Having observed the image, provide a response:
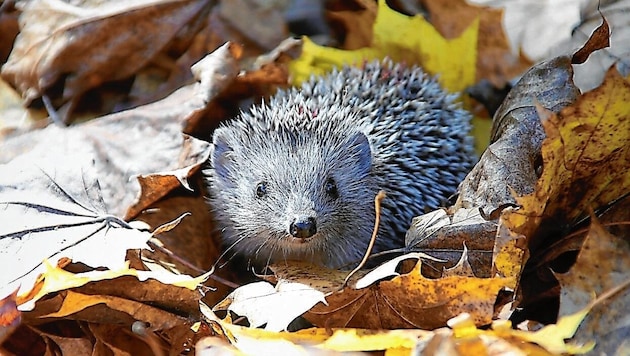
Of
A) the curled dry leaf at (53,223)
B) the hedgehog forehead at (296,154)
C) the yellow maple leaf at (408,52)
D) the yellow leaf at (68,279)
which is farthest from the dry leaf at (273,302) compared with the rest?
the yellow maple leaf at (408,52)

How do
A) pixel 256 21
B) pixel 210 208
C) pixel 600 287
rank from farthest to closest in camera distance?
pixel 256 21 → pixel 210 208 → pixel 600 287

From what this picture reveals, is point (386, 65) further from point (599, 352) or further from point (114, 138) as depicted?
point (599, 352)

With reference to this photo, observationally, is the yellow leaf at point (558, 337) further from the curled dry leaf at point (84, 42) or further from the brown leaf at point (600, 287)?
the curled dry leaf at point (84, 42)

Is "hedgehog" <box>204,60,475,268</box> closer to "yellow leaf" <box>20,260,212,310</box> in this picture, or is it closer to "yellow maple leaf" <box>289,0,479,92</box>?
"yellow maple leaf" <box>289,0,479,92</box>

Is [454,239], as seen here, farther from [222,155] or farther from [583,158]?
[222,155]

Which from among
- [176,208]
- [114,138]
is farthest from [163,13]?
[176,208]

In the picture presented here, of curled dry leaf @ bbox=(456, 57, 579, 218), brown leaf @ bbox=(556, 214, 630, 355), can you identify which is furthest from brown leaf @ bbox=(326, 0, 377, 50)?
brown leaf @ bbox=(556, 214, 630, 355)

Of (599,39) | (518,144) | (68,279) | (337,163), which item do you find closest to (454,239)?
(518,144)
